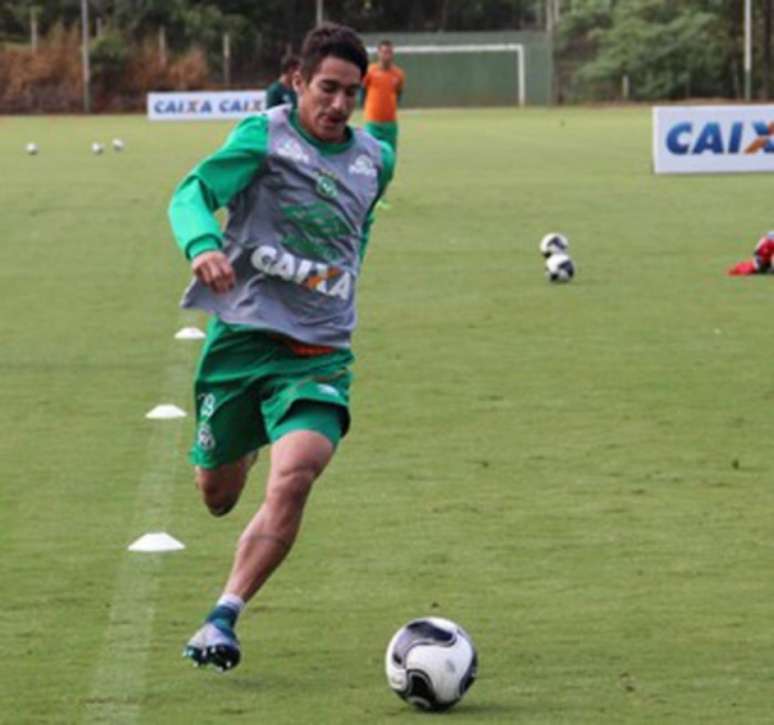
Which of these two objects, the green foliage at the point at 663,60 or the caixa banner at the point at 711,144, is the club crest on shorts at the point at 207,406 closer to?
the caixa banner at the point at 711,144

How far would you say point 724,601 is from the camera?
9.11m

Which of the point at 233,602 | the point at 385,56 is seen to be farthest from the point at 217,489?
the point at 385,56

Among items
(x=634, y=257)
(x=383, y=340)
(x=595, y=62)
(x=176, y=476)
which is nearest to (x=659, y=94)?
(x=595, y=62)

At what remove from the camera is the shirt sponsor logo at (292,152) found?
8.39m

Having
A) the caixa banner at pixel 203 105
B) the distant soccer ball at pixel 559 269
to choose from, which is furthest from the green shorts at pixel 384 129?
the caixa banner at pixel 203 105

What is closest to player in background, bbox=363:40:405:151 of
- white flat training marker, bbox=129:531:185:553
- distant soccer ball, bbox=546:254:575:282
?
distant soccer ball, bbox=546:254:575:282

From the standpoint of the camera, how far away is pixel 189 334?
59.4 ft

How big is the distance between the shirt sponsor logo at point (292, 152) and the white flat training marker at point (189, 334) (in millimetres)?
9539

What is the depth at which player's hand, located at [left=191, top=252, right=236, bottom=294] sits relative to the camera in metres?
7.80

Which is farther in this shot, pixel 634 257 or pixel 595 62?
pixel 595 62

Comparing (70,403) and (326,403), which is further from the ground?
(326,403)

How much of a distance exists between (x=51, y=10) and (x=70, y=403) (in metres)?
87.2

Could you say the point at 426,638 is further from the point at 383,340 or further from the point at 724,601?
the point at 383,340

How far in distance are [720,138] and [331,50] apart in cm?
3134
